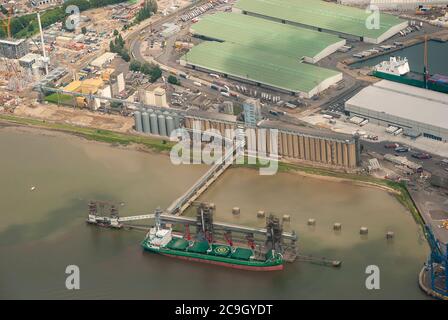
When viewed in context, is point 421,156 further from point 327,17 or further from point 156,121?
point 327,17

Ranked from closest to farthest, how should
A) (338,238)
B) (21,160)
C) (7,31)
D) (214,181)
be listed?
(338,238), (214,181), (21,160), (7,31)

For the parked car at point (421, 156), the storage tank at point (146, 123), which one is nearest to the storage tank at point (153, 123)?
the storage tank at point (146, 123)

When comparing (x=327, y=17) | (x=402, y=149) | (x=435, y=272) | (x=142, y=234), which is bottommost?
(x=142, y=234)

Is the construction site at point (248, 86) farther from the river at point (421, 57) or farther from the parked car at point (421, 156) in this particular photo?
the river at point (421, 57)

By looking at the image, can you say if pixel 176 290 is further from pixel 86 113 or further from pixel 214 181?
pixel 86 113

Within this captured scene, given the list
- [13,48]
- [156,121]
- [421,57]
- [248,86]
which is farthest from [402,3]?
[13,48]

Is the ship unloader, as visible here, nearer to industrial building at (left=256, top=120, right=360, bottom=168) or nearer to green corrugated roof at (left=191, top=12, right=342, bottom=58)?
industrial building at (left=256, top=120, right=360, bottom=168)

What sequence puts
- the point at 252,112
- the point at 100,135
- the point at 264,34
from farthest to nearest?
1. the point at 264,34
2. the point at 100,135
3. the point at 252,112

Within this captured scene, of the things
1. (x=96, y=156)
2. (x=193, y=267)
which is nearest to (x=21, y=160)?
(x=96, y=156)
